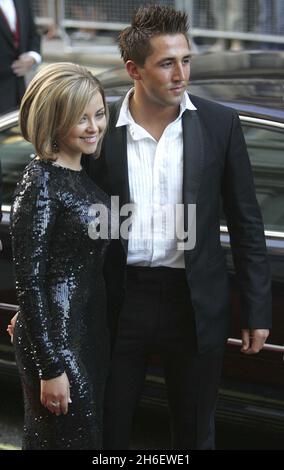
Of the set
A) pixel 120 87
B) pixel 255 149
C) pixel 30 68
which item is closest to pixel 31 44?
pixel 30 68

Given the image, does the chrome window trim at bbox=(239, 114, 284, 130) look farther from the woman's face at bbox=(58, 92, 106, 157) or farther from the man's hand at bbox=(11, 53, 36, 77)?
the man's hand at bbox=(11, 53, 36, 77)

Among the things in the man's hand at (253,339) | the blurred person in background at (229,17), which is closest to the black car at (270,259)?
the man's hand at (253,339)

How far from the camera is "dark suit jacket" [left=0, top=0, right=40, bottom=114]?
686 cm

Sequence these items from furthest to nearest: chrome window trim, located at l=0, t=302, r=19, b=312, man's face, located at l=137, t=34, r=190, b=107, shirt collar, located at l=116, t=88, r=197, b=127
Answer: chrome window trim, located at l=0, t=302, r=19, b=312 < shirt collar, located at l=116, t=88, r=197, b=127 < man's face, located at l=137, t=34, r=190, b=107

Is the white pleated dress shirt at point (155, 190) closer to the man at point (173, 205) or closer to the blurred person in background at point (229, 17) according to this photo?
the man at point (173, 205)

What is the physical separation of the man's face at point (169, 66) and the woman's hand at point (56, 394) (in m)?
0.87

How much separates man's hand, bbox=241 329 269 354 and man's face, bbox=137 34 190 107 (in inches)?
29.1

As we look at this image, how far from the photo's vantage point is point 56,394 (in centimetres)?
283

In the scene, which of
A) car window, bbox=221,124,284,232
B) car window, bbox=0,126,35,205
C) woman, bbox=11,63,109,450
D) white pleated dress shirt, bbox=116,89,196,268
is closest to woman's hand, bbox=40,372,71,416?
woman, bbox=11,63,109,450

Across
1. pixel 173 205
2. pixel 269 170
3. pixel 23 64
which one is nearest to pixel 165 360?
pixel 173 205

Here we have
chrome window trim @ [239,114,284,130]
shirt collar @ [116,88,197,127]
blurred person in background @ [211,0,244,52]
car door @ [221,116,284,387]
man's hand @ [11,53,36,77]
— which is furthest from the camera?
blurred person in background @ [211,0,244,52]

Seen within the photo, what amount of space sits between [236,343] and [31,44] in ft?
12.0

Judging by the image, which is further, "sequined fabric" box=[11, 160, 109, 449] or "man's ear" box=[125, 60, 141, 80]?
"man's ear" box=[125, 60, 141, 80]

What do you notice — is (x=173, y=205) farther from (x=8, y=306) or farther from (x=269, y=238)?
(x=8, y=306)
